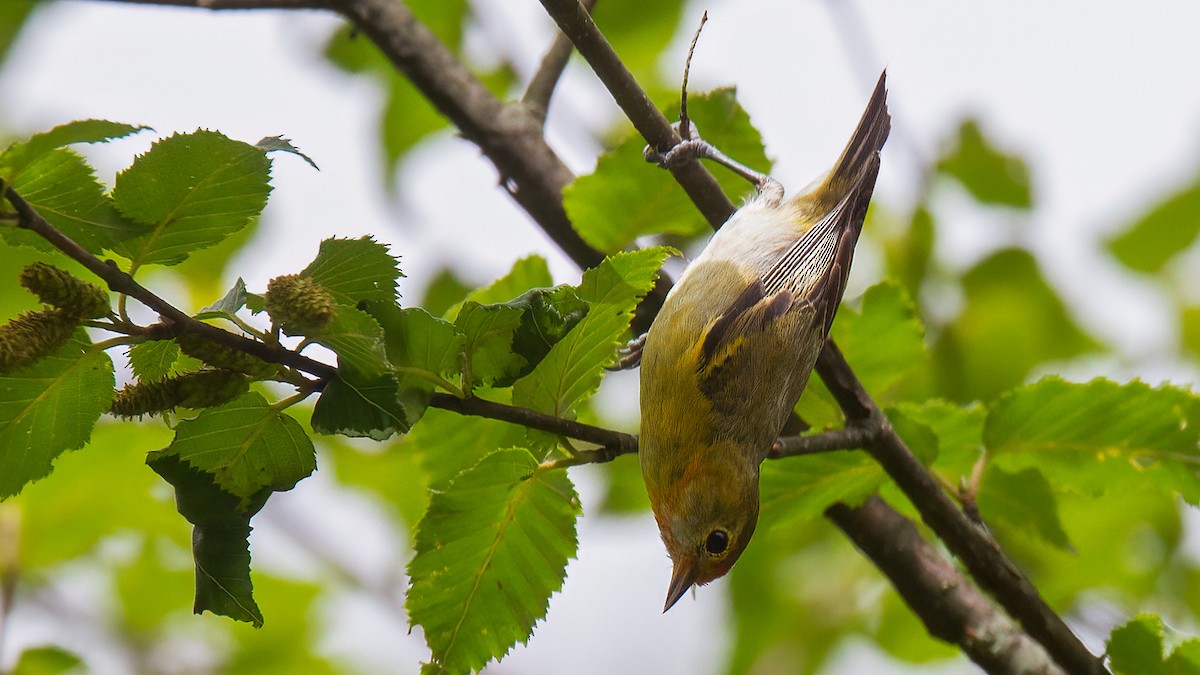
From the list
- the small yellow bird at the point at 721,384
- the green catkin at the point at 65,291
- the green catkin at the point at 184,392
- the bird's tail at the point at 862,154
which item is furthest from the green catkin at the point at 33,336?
the bird's tail at the point at 862,154

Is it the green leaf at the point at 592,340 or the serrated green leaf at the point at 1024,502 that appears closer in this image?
the green leaf at the point at 592,340

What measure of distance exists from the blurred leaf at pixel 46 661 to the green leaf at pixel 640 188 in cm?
179

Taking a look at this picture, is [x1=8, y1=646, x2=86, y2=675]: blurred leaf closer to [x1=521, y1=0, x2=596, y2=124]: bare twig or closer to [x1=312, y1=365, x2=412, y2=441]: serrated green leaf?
[x1=312, y1=365, x2=412, y2=441]: serrated green leaf

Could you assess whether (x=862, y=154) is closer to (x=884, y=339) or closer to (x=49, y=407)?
(x=884, y=339)

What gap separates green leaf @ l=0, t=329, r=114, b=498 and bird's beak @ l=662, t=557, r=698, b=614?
6.11 feet

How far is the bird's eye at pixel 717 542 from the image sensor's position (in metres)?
3.10

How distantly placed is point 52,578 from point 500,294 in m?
2.57

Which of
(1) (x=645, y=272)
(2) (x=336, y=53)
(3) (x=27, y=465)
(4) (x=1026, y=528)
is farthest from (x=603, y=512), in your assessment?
(3) (x=27, y=465)

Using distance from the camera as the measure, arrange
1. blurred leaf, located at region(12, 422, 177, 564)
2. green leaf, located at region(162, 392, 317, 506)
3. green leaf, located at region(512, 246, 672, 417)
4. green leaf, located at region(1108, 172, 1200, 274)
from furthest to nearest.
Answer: green leaf, located at region(1108, 172, 1200, 274) < blurred leaf, located at region(12, 422, 177, 564) < green leaf, located at region(512, 246, 672, 417) < green leaf, located at region(162, 392, 317, 506)

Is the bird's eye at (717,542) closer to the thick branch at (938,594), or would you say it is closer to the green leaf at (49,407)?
the thick branch at (938,594)

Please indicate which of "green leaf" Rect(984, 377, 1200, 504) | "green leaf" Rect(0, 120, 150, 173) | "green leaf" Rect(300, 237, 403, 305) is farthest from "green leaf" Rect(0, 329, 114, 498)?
"green leaf" Rect(984, 377, 1200, 504)

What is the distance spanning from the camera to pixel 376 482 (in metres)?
4.68

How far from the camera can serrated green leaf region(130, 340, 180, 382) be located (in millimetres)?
1736

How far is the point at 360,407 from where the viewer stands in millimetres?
1680
